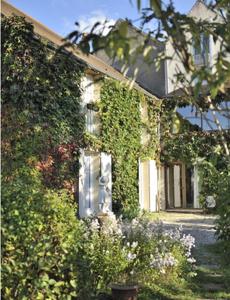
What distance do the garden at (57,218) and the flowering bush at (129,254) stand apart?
14mm

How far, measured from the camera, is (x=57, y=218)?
4527 millimetres

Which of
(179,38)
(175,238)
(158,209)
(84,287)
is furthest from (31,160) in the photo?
(158,209)

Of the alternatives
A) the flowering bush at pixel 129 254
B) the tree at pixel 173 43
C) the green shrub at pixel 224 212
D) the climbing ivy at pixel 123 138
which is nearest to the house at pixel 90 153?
the climbing ivy at pixel 123 138

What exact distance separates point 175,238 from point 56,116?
20.5 feet

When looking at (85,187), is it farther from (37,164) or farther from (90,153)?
(37,164)

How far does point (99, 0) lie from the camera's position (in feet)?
14.1

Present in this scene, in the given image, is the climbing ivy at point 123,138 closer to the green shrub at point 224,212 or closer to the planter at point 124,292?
the green shrub at point 224,212

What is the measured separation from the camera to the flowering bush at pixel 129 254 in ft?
19.1

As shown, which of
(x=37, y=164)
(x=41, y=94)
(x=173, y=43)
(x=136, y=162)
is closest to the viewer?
(x=173, y=43)

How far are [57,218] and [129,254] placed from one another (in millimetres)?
1944

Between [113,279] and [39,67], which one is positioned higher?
[39,67]

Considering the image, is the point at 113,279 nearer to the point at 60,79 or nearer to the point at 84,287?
the point at 84,287

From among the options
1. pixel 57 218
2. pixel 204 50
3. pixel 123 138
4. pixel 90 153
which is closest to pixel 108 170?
pixel 90 153

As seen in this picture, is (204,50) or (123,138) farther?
(123,138)
